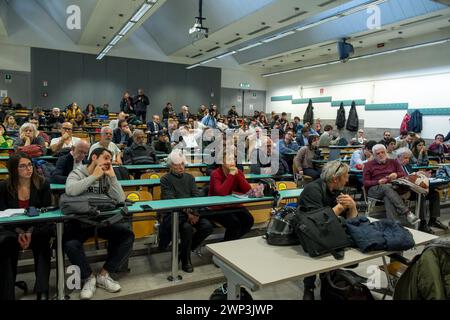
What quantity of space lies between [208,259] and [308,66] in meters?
13.1

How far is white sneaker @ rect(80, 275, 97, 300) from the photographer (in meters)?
2.65

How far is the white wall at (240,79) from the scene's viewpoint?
1794cm

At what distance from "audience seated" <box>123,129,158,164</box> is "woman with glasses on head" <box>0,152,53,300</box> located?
274 centimetres

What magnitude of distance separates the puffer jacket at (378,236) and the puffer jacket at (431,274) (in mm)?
459

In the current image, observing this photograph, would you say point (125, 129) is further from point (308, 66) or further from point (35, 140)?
point (308, 66)

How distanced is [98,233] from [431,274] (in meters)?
2.41

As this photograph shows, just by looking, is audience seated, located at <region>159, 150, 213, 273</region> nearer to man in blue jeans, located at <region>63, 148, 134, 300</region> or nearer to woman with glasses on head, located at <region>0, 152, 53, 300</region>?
man in blue jeans, located at <region>63, 148, 134, 300</region>

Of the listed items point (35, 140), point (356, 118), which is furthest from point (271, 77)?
point (35, 140)

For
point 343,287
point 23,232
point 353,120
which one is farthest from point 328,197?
point 353,120

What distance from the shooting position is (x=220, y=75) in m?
17.7

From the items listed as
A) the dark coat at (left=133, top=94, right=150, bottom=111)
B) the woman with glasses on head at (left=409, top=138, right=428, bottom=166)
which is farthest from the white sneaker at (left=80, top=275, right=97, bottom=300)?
the dark coat at (left=133, top=94, right=150, bottom=111)

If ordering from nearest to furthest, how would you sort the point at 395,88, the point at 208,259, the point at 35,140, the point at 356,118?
the point at 208,259
the point at 35,140
the point at 395,88
the point at 356,118

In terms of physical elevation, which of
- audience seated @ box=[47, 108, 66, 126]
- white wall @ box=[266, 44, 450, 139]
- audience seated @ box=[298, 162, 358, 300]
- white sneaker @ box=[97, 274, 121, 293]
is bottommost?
white sneaker @ box=[97, 274, 121, 293]
